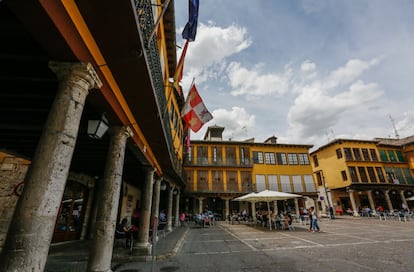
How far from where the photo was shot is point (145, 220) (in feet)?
23.2

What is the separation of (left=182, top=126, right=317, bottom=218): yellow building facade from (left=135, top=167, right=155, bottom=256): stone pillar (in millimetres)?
17326

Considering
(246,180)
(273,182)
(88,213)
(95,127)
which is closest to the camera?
(95,127)

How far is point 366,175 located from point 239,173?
60.0 ft

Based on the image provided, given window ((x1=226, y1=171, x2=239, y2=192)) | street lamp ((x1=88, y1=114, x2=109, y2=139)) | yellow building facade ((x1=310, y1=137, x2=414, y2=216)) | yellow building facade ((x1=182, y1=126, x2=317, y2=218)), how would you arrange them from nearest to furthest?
street lamp ((x1=88, y1=114, x2=109, y2=139)), yellow building facade ((x1=182, y1=126, x2=317, y2=218)), window ((x1=226, y1=171, x2=239, y2=192)), yellow building facade ((x1=310, y1=137, x2=414, y2=216))

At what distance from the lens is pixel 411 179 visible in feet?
95.6

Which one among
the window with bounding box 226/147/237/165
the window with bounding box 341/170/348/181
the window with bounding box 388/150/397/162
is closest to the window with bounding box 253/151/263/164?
the window with bounding box 226/147/237/165

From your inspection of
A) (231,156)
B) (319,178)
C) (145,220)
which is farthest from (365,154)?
(145,220)

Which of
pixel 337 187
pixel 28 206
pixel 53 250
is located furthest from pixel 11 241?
pixel 337 187

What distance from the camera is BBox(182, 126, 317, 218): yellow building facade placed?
82.1ft

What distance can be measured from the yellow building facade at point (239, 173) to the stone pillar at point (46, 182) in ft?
74.8

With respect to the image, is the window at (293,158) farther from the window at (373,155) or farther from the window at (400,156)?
the window at (400,156)

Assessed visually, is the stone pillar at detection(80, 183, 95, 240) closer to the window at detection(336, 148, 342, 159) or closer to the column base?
the column base

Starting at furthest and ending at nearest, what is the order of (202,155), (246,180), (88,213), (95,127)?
(202,155) → (246,180) → (88,213) → (95,127)

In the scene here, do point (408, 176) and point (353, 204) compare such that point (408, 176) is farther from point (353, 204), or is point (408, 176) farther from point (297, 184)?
point (297, 184)
